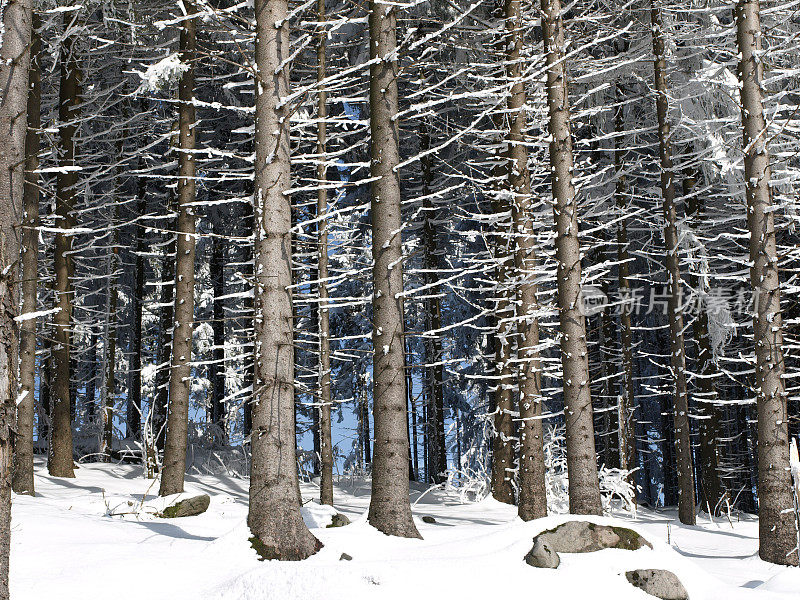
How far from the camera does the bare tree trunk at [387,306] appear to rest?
295 inches

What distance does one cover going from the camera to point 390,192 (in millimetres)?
8094

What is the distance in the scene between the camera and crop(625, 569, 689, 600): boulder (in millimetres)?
5864

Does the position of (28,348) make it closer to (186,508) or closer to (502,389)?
(186,508)

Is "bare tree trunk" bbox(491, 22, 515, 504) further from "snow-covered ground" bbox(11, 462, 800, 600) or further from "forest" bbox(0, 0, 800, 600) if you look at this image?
"snow-covered ground" bbox(11, 462, 800, 600)

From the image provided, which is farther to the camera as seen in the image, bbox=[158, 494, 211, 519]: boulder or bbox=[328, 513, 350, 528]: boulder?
bbox=[158, 494, 211, 519]: boulder

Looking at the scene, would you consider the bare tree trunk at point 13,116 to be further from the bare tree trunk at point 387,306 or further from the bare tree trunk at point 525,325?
the bare tree trunk at point 525,325

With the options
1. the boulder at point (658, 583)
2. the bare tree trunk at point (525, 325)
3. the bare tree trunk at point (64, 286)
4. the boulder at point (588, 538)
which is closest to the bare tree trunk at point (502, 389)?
the bare tree trunk at point (525, 325)

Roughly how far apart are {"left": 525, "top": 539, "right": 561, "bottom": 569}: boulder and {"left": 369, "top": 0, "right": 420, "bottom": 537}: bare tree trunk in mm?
1740

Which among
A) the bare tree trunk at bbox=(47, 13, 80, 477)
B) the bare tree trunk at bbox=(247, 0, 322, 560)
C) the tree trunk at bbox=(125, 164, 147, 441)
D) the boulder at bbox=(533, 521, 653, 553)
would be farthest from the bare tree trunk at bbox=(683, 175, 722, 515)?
the tree trunk at bbox=(125, 164, 147, 441)

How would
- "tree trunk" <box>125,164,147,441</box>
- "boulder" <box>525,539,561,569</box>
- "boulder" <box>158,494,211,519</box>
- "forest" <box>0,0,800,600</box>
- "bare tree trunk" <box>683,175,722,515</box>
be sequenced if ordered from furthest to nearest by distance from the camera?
1. "tree trunk" <box>125,164,147,441</box>
2. "bare tree trunk" <box>683,175,722,515</box>
3. "boulder" <box>158,494,211,519</box>
4. "boulder" <box>525,539,561,569</box>
5. "forest" <box>0,0,800,600</box>

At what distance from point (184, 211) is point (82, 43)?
4.75 m

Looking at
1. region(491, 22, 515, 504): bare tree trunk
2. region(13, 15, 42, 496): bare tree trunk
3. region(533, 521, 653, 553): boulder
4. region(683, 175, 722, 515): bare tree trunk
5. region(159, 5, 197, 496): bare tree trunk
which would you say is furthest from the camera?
region(683, 175, 722, 515): bare tree trunk

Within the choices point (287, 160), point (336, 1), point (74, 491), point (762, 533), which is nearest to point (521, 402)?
point (762, 533)

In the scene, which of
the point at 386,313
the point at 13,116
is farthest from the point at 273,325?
the point at 13,116
